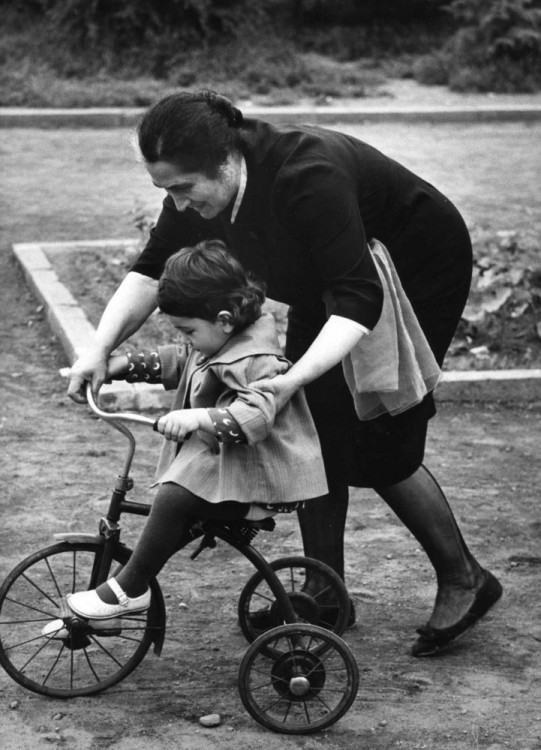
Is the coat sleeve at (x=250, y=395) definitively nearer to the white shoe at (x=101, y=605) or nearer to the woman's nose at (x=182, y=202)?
the woman's nose at (x=182, y=202)

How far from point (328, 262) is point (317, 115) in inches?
424

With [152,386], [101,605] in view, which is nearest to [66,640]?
[101,605]

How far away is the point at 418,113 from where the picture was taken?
13734 millimetres

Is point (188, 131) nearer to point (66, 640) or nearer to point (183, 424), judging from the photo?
point (183, 424)

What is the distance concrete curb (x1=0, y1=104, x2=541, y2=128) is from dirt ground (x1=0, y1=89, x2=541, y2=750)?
7.22 m

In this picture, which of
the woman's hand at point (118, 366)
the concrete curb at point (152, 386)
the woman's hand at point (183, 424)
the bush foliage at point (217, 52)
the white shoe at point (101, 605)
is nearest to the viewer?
the woman's hand at point (183, 424)

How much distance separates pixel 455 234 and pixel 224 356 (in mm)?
836

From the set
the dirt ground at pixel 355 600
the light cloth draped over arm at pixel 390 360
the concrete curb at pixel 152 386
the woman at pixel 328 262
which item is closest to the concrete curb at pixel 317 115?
the concrete curb at pixel 152 386

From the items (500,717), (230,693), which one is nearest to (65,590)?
(230,693)

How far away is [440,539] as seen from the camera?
11.9ft

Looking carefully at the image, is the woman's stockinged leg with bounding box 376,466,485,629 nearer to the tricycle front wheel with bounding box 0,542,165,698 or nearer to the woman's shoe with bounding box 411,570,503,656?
the woman's shoe with bounding box 411,570,503,656

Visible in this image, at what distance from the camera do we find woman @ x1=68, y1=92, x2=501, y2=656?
2.99 meters

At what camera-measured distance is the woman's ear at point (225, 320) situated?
2.97 m

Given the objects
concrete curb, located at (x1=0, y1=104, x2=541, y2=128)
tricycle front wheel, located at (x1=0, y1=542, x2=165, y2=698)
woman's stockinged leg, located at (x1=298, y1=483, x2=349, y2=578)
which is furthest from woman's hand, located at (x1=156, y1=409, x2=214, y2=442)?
concrete curb, located at (x1=0, y1=104, x2=541, y2=128)
